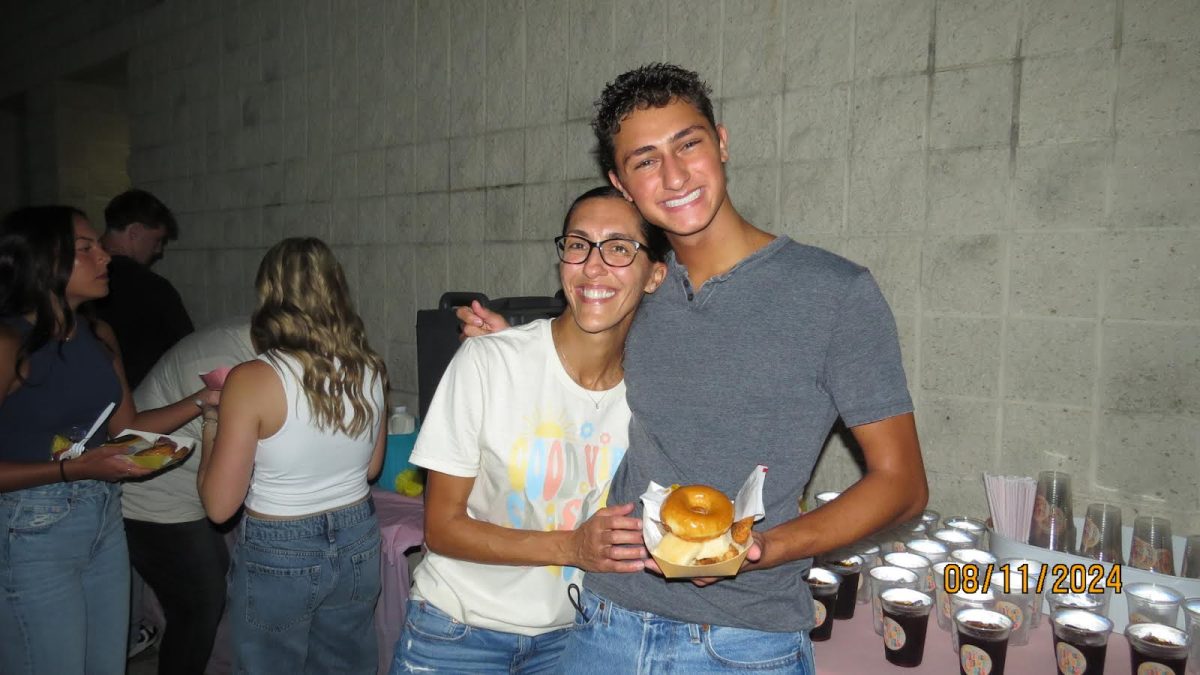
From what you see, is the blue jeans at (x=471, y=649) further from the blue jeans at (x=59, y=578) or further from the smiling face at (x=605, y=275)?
the blue jeans at (x=59, y=578)

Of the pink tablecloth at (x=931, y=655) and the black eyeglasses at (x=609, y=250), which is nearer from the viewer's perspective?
the black eyeglasses at (x=609, y=250)

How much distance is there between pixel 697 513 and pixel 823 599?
31.2 inches

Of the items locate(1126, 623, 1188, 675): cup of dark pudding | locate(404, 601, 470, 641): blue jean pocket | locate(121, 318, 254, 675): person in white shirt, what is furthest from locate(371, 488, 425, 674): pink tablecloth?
locate(1126, 623, 1188, 675): cup of dark pudding

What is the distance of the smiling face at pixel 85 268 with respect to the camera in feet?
9.15

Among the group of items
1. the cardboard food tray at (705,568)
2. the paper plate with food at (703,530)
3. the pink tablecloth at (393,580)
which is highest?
the paper plate with food at (703,530)

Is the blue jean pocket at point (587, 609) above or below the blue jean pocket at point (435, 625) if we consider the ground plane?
above

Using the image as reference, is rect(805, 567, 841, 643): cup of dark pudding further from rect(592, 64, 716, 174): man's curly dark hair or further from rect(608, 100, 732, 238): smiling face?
rect(592, 64, 716, 174): man's curly dark hair

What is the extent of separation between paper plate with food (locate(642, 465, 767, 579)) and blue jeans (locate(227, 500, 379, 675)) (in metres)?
1.63

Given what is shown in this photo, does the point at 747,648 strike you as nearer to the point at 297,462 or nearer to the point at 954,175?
the point at 297,462

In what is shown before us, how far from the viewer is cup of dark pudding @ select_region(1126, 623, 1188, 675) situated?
1688mm

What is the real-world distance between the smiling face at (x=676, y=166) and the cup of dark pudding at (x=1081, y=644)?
125 cm

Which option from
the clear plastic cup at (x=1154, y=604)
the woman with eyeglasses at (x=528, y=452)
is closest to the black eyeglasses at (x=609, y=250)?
the woman with eyeglasses at (x=528, y=452)

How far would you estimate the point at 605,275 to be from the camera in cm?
173

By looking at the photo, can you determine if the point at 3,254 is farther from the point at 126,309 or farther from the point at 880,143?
the point at 880,143
